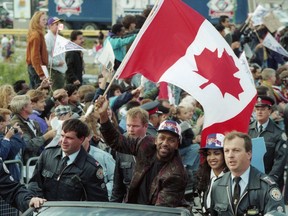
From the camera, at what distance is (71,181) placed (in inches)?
396

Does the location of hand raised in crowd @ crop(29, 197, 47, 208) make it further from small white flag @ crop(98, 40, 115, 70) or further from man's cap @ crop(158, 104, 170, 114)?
man's cap @ crop(158, 104, 170, 114)

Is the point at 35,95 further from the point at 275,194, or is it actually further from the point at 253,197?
the point at 275,194

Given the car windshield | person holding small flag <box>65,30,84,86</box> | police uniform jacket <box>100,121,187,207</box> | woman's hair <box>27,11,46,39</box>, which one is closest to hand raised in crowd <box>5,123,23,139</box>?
police uniform jacket <box>100,121,187,207</box>

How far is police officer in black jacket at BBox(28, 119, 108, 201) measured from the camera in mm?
10062

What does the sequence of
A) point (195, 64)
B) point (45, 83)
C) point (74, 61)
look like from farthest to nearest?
point (74, 61) < point (45, 83) < point (195, 64)

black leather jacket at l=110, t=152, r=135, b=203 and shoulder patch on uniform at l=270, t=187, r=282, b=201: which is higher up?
shoulder patch on uniform at l=270, t=187, r=282, b=201

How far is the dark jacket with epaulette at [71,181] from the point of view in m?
10.1

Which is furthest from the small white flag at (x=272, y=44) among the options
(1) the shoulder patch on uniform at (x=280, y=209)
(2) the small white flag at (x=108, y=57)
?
Answer: (1) the shoulder patch on uniform at (x=280, y=209)

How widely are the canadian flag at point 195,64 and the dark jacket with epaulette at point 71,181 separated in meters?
1.15

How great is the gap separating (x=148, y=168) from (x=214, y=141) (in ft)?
2.73

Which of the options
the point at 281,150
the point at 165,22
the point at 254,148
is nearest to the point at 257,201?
the point at 254,148

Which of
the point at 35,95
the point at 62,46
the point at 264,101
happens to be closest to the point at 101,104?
the point at 264,101

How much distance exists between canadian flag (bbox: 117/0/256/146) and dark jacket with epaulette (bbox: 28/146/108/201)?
1153mm

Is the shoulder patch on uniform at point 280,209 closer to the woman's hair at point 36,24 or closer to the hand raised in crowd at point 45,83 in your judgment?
the hand raised in crowd at point 45,83
